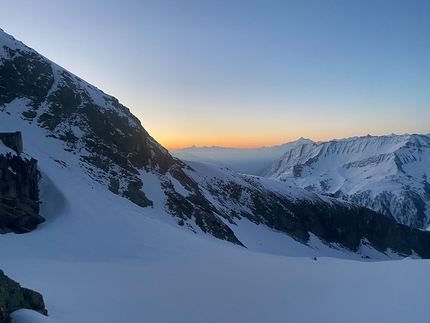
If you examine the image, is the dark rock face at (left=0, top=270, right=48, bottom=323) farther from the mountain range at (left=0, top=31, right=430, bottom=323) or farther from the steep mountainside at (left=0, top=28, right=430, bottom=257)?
the steep mountainside at (left=0, top=28, right=430, bottom=257)

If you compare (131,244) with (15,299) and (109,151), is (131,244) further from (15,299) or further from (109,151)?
(109,151)

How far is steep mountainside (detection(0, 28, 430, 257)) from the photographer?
3353cm

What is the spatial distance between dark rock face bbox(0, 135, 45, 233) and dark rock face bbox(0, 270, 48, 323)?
35.5 ft

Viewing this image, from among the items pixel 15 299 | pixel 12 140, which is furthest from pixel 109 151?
pixel 15 299

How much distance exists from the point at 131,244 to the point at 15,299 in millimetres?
9855

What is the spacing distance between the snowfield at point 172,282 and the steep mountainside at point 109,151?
6176 millimetres

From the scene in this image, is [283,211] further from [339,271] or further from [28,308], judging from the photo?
[28,308]

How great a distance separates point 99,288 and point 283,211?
65.7m

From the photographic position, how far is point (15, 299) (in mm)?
6793

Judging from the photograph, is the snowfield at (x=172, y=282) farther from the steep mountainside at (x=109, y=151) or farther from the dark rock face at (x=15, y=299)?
the steep mountainside at (x=109, y=151)

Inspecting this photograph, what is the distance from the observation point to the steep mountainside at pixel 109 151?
3353 cm

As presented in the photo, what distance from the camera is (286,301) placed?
9555mm

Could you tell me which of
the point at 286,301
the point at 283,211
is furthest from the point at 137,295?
the point at 283,211

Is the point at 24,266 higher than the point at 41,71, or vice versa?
the point at 41,71
